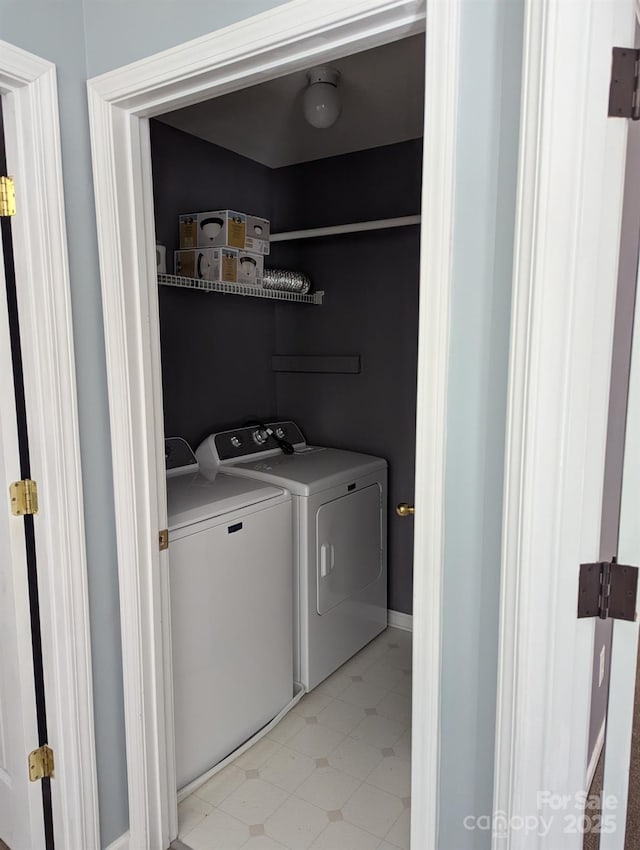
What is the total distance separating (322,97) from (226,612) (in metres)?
1.94

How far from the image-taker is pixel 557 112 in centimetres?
91

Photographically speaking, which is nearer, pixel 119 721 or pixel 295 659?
pixel 119 721

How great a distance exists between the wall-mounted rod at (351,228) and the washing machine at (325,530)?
3.25ft

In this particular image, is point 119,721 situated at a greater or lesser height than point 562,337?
lesser

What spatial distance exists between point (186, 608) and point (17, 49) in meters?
1.62

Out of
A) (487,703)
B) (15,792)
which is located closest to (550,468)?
(487,703)

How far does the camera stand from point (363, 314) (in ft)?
10.4

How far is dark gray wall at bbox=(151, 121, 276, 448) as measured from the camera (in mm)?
2695

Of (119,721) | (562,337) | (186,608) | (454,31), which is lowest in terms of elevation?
(119,721)

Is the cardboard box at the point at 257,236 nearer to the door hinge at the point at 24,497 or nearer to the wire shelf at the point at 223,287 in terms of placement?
the wire shelf at the point at 223,287

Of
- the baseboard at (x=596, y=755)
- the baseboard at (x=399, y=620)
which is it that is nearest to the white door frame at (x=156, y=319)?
the baseboard at (x=596, y=755)

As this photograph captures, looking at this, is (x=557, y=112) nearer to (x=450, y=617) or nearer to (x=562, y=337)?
(x=562, y=337)

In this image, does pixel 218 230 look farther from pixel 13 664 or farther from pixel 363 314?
pixel 13 664

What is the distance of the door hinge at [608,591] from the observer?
3.30 ft
